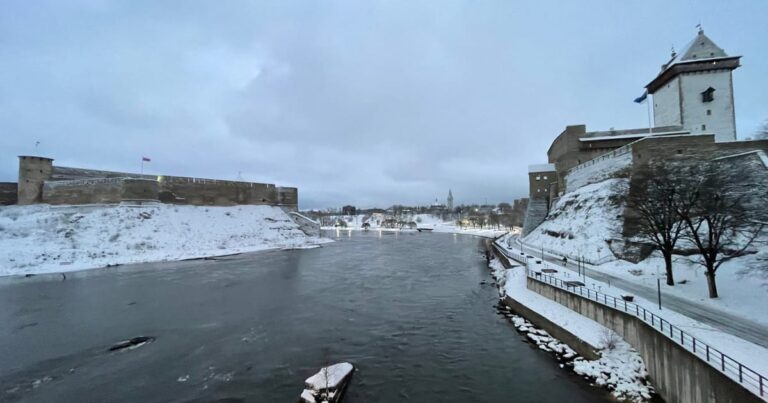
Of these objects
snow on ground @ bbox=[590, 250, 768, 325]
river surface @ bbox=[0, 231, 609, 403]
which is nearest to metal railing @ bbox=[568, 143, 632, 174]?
snow on ground @ bbox=[590, 250, 768, 325]

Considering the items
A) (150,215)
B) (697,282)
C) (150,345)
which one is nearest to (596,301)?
(697,282)

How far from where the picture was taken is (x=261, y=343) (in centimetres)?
1156

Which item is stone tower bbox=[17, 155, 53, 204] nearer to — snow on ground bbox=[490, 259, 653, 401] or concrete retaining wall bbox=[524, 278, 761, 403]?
snow on ground bbox=[490, 259, 653, 401]

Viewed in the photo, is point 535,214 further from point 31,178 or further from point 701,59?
point 31,178

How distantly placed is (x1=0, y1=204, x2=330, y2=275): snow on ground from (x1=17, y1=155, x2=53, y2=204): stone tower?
200 centimetres

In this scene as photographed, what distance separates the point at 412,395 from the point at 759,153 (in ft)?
84.8

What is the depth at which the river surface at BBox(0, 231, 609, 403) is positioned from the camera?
8.57 metres

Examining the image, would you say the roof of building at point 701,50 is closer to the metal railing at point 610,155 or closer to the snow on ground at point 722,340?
the metal railing at point 610,155

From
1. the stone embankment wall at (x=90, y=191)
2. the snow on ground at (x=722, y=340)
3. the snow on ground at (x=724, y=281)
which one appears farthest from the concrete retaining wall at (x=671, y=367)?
the stone embankment wall at (x=90, y=191)

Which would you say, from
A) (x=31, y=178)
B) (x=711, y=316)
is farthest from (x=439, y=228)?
(x=711, y=316)

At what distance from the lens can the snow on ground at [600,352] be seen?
8469 millimetres

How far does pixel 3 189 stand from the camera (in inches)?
1390

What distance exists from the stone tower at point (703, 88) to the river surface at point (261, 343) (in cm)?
2679

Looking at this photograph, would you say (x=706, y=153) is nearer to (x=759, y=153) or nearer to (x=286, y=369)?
(x=759, y=153)
